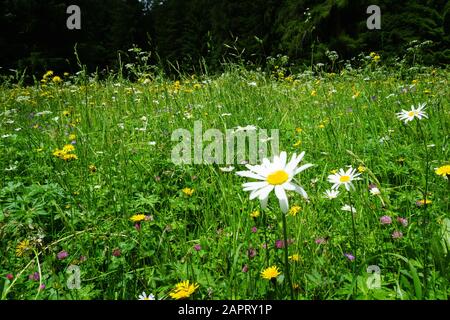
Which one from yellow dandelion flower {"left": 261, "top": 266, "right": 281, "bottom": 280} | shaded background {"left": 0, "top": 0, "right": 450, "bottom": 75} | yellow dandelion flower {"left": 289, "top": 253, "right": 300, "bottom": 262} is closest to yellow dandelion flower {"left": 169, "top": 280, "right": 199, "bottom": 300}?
yellow dandelion flower {"left": 261, "top": 266, "right": 281, "bottom": 280}

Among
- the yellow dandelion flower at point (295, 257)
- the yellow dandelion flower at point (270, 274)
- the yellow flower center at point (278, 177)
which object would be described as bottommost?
the yellow dandelion flower at point (270, 274)

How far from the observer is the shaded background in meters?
12.0

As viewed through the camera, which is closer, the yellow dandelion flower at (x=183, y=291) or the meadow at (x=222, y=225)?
the yellow dandelion flower at (x=183, y=291)

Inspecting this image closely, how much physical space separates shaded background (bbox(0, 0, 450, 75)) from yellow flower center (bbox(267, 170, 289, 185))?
160 inches

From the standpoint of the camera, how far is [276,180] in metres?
0.91

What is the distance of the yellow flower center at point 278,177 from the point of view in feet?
2.96

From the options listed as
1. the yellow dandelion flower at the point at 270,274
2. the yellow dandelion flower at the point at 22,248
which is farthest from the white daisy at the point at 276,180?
the yellow dandelion flower at the point at 22,248

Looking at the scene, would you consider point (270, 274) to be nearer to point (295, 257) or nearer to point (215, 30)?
point (295, 257)

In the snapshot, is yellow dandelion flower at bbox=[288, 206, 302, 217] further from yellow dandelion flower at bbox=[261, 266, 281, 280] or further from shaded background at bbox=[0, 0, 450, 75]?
shaded background at bbox=[0, 0, 450, 75]

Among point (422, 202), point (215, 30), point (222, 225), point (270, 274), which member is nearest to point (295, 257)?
point (270, 274)

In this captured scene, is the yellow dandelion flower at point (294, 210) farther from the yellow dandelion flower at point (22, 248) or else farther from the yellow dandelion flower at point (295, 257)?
the yellow dandelion flower at point (22, 248)
